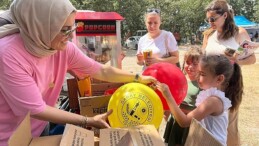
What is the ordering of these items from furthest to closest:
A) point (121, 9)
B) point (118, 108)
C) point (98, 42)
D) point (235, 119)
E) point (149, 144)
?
point (121, 9) < point (98, 42) < point (235, 119) < point (118, 108) < point (149, 144)

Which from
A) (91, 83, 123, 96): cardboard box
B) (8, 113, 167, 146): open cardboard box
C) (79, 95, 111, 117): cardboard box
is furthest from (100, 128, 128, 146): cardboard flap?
(91, 83, 123, 96): cardboard box

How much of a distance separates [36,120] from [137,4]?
24605 millimetres

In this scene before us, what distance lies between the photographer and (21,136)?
125cm

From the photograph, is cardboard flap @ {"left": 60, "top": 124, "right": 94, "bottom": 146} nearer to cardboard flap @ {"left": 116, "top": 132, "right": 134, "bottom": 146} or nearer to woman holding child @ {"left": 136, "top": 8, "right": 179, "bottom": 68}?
cardboard flap @ {"left": 116, "top": 132, "right": 134, "bottom": 146}

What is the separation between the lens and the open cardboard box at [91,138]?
1.25 m

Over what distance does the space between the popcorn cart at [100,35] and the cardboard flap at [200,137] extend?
3.10 metres

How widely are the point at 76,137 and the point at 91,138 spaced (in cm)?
8

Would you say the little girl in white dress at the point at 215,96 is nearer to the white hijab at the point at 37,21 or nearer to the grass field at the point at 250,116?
the white hijab at the point at 37,21

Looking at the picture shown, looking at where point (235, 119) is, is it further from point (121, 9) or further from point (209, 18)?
point (121, 9)

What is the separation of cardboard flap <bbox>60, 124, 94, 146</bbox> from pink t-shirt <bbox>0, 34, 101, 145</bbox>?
Answer: 30cm

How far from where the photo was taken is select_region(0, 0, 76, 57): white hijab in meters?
1.56

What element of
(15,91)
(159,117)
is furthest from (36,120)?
(159,117)

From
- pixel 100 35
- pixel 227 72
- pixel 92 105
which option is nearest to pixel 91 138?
pixel 92 105

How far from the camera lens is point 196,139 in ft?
4.24
